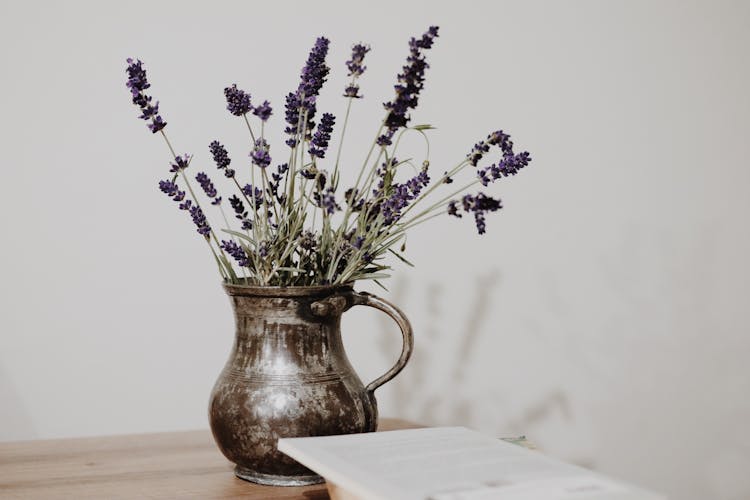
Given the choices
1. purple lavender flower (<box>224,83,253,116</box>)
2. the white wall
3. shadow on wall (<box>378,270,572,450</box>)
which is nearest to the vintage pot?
purple lavender flower (<box>224,83,253,116</box>)

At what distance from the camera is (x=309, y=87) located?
3.10 ft

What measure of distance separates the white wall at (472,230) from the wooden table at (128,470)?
1.00 ft

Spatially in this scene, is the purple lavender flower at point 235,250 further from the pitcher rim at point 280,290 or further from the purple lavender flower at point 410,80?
the purple lavender flower at point 410,80

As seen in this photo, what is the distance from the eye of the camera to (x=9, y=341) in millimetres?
1428

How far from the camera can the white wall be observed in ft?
4.77

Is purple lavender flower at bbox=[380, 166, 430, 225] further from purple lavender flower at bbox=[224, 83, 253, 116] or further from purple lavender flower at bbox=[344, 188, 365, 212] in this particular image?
purple lavender flower at bbox=[224, 83, 253, 116]

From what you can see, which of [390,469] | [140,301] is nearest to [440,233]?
[140,301]

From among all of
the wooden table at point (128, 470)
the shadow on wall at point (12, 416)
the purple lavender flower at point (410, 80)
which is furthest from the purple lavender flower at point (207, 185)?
the shadow on wall at point (12, 416)

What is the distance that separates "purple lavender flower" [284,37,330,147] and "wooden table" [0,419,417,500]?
0.40m

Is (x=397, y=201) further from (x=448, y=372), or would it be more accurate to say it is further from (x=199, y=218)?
(x=448, y=372)

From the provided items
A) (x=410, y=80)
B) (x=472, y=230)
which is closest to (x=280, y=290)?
(x=410, y=80)

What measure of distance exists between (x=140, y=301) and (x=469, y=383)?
699 millimetres

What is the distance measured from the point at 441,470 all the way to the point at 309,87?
0.45 meters

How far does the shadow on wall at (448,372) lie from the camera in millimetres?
1703
